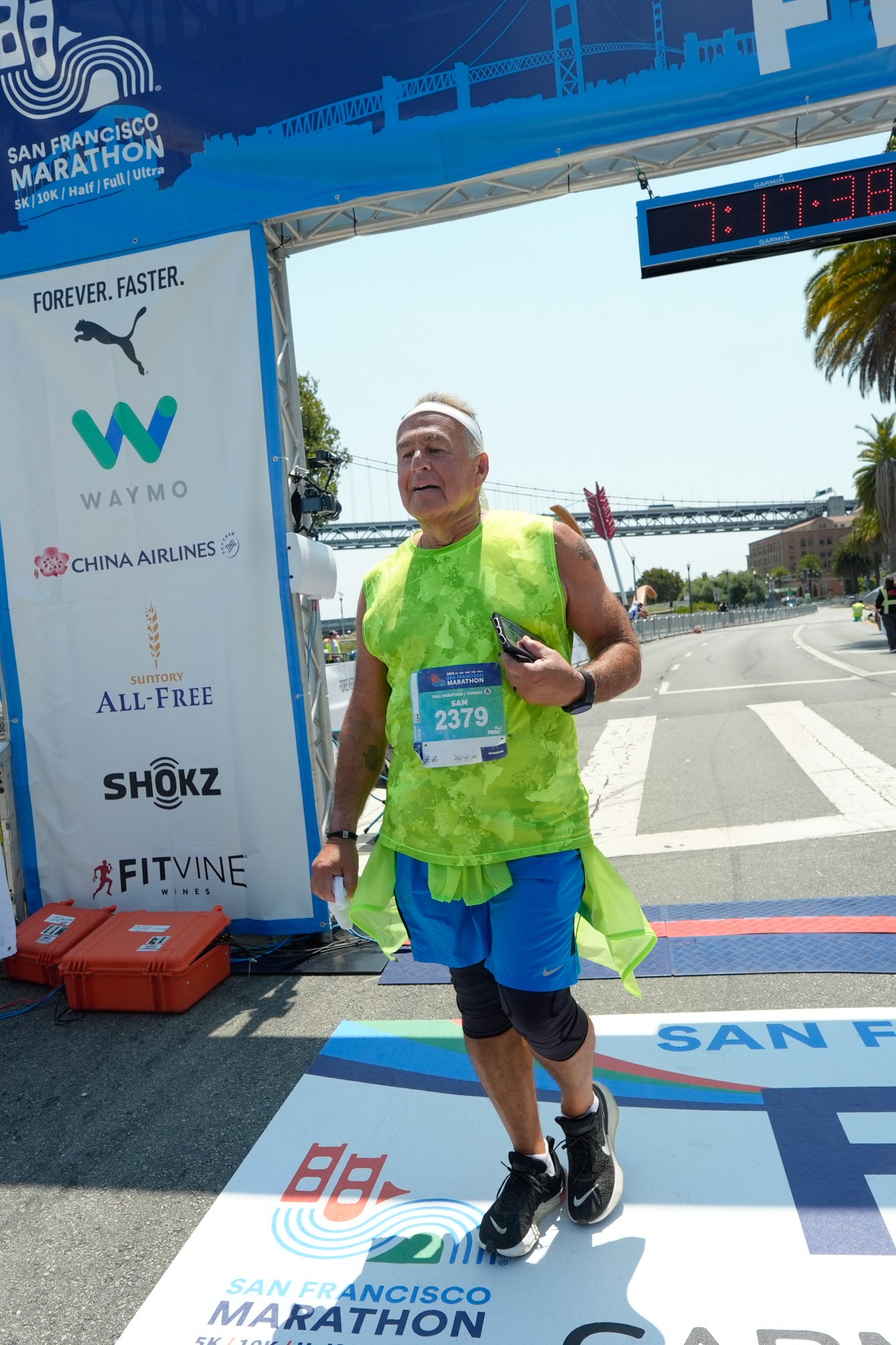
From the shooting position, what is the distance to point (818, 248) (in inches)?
195

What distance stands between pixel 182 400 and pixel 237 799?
2.02 metres

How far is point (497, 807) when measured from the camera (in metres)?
2.10

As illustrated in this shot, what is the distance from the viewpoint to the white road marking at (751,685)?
1423 cm

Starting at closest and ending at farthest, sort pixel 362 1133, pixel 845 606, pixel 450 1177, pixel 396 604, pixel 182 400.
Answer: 1. pixel 396 604
2. pixel 450 1177
3. pixel 362 1133
4. pixel 182 400
5. pixel 845 606

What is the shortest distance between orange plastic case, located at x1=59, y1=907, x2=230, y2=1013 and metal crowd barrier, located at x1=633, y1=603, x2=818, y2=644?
33.1m

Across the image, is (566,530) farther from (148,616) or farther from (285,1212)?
(148,616)

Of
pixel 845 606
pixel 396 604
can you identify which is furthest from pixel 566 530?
pixel 845 606

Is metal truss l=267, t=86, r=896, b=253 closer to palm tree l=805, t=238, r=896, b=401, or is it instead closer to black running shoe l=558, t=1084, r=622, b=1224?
black running shoe l=558, t=1084, r=622, b=1224

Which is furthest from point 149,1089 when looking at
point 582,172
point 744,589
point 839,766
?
point 744,589

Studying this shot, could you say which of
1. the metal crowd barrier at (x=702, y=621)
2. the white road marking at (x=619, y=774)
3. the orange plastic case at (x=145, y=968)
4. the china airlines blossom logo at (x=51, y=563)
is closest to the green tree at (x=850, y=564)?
the metal crowd barrier at (x=702, y=621)

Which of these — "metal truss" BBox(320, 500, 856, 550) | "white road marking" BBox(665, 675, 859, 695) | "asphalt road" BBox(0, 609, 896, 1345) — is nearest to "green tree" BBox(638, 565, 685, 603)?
"metal truss" BBox(320, 500, 856, 550)

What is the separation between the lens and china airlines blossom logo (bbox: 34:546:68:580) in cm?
476

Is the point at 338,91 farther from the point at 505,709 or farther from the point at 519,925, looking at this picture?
the point at 519,925

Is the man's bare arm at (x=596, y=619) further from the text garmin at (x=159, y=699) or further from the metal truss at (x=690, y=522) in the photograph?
the metal truss at (x=690, y=522)
